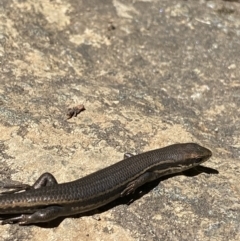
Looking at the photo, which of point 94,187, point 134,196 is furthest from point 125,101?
point 94,187

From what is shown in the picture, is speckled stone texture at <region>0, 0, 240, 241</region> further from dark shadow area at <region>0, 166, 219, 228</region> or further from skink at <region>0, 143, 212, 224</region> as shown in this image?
skink at <region>0, 143, 212, 224</region>

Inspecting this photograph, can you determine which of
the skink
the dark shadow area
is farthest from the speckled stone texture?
the skink

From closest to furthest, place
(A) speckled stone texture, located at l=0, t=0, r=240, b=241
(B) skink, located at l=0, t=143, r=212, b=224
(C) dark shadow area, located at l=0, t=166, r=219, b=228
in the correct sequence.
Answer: (B) skink, located at l=0, t=143, r=212, b=224
(C) dark shadow area, located at l=0, t=166, r=219, b=228
(A) speckled stone texture, located at l=0, t=0, r=240, b=241

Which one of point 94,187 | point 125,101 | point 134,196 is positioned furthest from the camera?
point 125,101

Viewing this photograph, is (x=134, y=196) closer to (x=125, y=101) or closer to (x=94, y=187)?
(x=94, y=187)

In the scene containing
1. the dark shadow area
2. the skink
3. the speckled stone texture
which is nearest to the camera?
the skink

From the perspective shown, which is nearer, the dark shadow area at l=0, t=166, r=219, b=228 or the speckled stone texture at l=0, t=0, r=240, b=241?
the dark shadow area at l=0, t=166, r=219, b=228

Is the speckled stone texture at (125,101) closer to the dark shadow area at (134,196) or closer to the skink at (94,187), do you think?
the dark shadow area at (134,196)

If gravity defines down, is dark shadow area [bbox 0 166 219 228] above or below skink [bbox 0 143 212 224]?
below

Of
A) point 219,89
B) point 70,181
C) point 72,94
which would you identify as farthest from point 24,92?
point 219,89
